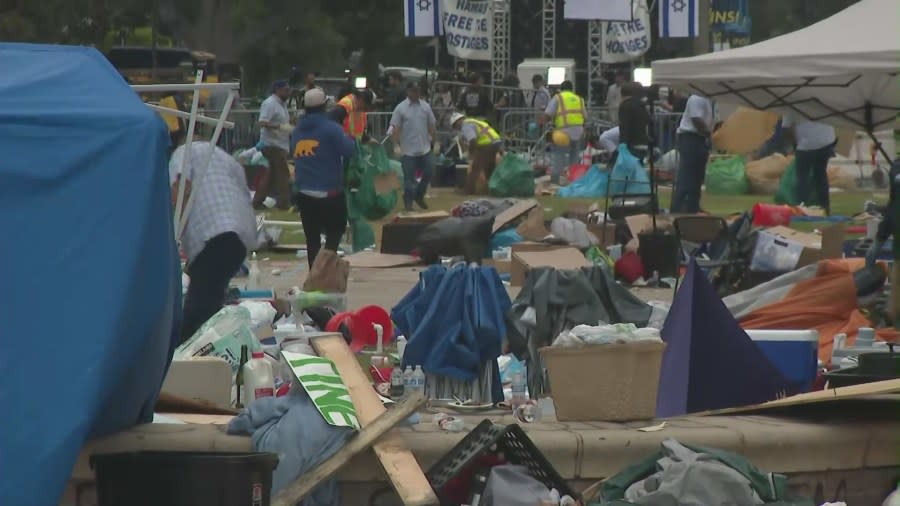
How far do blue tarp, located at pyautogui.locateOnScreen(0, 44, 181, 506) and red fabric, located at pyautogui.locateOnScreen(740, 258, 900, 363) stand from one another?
5.94 meters

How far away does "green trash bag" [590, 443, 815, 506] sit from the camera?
6.56 metres

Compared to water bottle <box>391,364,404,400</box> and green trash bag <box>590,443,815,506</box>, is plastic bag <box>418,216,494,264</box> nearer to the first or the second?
water bottle <box>391,364,404,400</box>

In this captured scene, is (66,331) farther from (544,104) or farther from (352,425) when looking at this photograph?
(544,104)

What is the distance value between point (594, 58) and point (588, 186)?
1910cm

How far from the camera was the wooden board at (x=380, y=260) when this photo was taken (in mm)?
17000

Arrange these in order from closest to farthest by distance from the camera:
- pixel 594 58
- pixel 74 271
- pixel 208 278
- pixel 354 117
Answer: pixel 74 271 < pixel 208 278 < pixel 354 117 < pixel 594 58

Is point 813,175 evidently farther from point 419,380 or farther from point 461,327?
point 419,380

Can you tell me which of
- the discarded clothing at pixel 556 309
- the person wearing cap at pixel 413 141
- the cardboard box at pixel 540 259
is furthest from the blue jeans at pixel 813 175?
the discarded clothing at pixel 556 309

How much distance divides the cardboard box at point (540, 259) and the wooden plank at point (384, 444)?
20.2 ft

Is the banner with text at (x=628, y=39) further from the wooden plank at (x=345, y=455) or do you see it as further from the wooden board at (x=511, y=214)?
the wooden plank at (x=345, y=455)

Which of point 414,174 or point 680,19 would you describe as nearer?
point 414,174

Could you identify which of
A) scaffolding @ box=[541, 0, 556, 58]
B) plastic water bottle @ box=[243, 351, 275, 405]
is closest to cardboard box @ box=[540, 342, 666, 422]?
plastic water bottle @ box=[243, 351, 275, 405]

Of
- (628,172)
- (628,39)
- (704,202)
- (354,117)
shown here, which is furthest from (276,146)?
(628,39)

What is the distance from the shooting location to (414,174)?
948 inches
